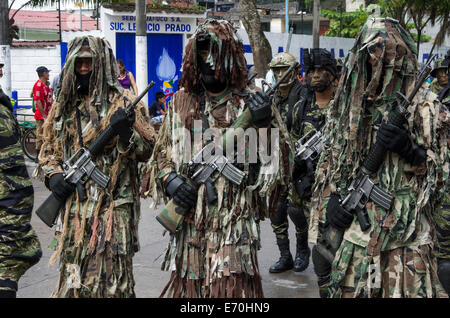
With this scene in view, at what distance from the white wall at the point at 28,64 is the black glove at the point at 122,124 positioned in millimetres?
13335

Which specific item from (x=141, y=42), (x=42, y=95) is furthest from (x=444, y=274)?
(x=141, y=42)

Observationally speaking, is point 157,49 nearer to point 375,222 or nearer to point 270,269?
point 270,269

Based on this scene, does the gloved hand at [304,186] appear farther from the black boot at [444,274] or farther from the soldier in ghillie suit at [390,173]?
the soldier in ghillie suit at [390,173]

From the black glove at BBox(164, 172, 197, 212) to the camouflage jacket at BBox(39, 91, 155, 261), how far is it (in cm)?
50

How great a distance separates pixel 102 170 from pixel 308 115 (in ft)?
7.73

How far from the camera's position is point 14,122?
3.59 meters

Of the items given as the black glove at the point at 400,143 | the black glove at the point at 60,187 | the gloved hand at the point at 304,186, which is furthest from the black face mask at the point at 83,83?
the gloved hand at the point at 304,186

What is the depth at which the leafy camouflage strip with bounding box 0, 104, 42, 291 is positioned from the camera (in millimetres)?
3416

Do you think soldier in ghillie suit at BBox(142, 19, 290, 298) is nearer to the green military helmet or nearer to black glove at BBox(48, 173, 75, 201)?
black glove at BBox(48, 173, 75, 201)

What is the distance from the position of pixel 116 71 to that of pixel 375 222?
7.04 ft

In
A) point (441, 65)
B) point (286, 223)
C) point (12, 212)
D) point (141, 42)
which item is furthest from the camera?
point (141, 42)

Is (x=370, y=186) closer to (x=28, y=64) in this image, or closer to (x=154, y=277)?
(x=154, y=277)

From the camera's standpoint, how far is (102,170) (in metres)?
4.60

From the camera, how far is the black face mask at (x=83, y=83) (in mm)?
4703
